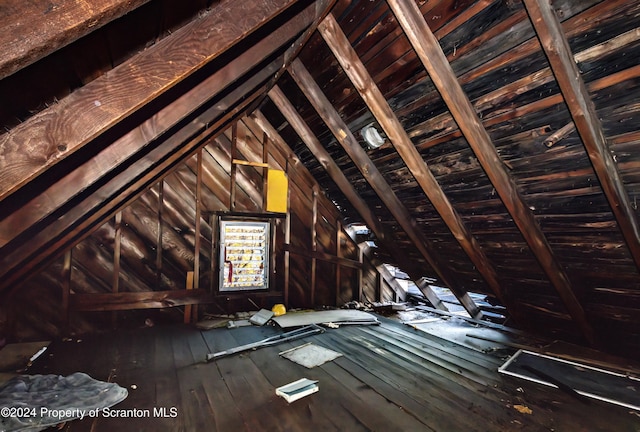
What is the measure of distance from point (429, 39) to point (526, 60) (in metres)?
0.59

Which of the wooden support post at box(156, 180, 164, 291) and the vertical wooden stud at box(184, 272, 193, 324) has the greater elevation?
the wooden support post at box(156, 180, 164, 291)

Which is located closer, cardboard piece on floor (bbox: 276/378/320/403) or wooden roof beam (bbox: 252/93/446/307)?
cardboard piece on floor (bbox: 276/378/320/403)

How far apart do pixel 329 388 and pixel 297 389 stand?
0.25 meters

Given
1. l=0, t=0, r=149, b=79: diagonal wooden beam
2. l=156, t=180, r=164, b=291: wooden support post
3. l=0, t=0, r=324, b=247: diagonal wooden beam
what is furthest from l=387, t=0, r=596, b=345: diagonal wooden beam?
l=156, t=180, r=164, b=291: wooden support post

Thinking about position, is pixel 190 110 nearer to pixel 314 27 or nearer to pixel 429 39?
pixel 314 27

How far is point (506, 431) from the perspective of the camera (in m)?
1.78

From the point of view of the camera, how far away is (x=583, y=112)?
172 centimetres

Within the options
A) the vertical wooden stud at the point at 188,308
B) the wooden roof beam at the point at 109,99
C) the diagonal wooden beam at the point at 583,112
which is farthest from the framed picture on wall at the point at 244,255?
the diagonal wooden beam at the point at 583,112

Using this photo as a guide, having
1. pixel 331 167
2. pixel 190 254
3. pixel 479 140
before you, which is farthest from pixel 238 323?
pixel 479 140

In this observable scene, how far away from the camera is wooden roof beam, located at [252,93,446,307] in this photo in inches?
133

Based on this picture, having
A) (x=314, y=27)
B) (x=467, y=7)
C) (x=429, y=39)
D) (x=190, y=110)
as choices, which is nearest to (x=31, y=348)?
(x=190, y=110)

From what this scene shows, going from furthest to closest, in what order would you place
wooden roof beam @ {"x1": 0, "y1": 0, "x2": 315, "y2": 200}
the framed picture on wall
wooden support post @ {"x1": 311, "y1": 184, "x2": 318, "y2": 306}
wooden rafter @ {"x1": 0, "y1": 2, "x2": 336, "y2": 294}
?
wooden support post @ {"x1": 311, "y1": 184, "x2": 318, "y2": 306} → the framed picture on wall → wooden rafter @ {"x1": 0, "y1": 2, "x2": 336, "y2": 294} → wooden roof beam @ {"x1": 0, "y1": 0, "x2": 315, "y2": 200}

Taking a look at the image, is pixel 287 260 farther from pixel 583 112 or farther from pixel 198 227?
pixel 583 112

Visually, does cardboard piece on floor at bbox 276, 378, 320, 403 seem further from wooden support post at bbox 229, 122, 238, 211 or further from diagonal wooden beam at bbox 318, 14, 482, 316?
wooden support post at bbox 229, 122, 238, 211
